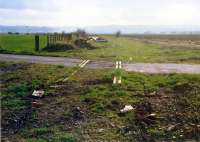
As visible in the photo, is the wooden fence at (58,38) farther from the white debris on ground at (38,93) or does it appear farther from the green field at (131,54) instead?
the white debris on ground at (38,93)

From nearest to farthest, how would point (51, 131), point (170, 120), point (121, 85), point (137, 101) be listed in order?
point (51, 131) < point (170, 120) < point (137, 101) < point (121, 85)

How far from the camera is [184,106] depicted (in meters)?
11.0

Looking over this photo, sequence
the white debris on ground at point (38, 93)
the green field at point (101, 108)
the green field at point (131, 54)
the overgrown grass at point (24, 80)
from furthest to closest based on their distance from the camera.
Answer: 1. the green field at point (131, 54)
2. the white debris on ground at point (38, 93)
3. the overgrown grass at point (24, 80)
4. the green field at point (101, 108)

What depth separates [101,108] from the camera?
1111 centimetres

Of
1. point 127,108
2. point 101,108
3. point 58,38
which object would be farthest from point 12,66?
point 58,38

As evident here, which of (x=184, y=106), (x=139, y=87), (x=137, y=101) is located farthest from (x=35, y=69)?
(x=184, y=106)

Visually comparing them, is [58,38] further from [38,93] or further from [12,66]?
[38,93]

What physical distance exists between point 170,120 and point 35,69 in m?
9.12

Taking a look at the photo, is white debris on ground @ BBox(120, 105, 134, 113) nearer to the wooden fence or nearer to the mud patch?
the mud patch

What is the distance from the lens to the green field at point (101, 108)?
9.28 meters

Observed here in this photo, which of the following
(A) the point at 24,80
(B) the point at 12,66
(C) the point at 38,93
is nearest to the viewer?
(C) the point at 38,93

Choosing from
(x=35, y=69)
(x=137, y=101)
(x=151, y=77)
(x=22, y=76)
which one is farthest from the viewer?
(x=35, y=69)

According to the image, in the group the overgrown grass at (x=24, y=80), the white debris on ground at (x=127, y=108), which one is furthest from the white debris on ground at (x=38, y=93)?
the white debris on ground at (x=127, y=108)

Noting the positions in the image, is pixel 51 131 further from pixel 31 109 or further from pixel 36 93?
pixel 36 93
